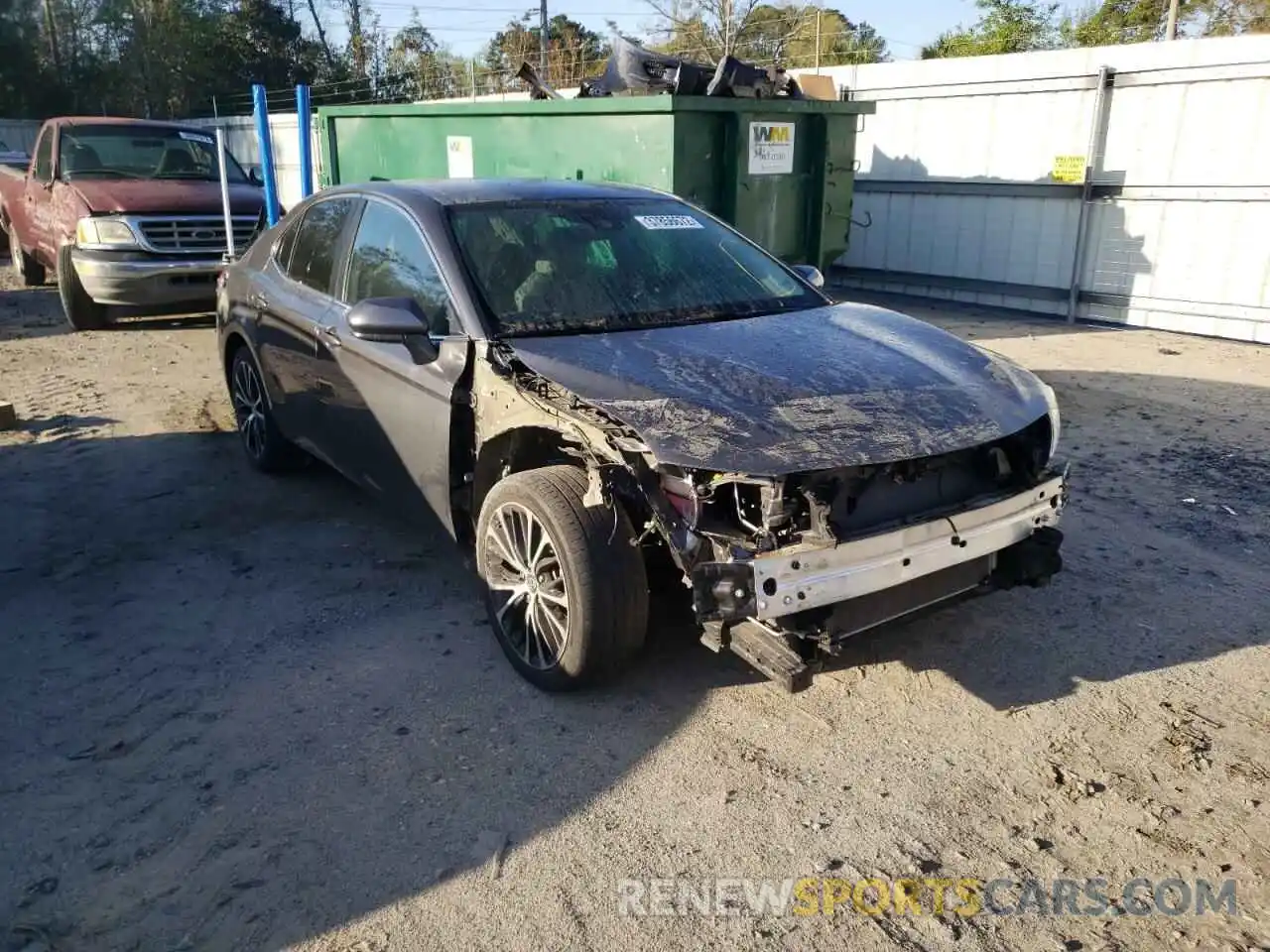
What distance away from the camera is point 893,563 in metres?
3.15

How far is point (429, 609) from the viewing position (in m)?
4.31

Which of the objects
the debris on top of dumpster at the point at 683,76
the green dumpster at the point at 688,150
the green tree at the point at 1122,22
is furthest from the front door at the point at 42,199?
the green tree at the point at 1122,22

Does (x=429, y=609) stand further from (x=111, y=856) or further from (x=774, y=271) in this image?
(x=774, y=271)

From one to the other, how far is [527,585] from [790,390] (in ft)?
3.81

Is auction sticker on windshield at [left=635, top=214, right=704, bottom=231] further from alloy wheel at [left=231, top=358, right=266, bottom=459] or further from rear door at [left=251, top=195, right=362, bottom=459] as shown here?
alloy wheel at [left=231, top=358, right=266, bottom=459]

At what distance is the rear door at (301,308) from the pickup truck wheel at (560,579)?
1.63 m

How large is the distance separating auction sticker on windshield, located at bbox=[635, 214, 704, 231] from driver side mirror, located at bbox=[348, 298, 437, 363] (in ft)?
4.08

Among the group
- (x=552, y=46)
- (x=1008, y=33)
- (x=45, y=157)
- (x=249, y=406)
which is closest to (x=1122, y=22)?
(x=1008, y=33)

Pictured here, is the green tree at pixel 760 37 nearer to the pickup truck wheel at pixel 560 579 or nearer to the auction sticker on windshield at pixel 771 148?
the auction sticker on windshield at pixel 771 148

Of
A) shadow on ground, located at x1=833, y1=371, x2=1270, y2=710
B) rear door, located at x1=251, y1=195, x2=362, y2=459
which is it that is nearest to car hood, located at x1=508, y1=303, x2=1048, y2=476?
shadow on ground, located at x1=833, y1=371, x2=1270, y2=710

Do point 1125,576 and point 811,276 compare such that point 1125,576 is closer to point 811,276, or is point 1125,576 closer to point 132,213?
point 811,276

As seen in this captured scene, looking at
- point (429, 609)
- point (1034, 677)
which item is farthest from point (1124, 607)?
point (429, 609)

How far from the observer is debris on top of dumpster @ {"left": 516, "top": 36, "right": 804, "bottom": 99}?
8.73 metres

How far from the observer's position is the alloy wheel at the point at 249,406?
5.79 metres
